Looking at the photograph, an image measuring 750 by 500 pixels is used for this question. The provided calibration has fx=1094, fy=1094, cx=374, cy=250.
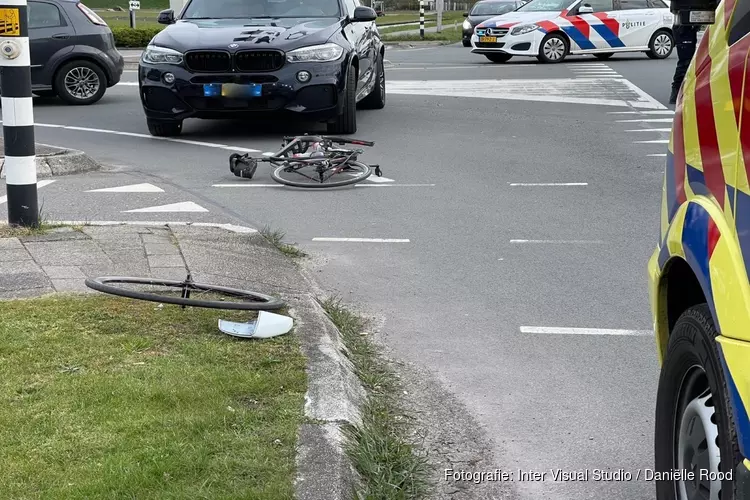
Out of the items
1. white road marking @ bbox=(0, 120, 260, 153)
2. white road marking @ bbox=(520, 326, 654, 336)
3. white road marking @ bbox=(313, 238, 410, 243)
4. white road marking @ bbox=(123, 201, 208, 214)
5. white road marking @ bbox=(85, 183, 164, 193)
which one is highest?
white road marking @ bbox=(520, 326, 654, 336)

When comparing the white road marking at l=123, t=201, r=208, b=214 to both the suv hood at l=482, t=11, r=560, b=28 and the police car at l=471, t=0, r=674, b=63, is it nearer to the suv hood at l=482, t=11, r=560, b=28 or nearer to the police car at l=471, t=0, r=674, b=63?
the police car at l=471, t=0, r=674, b=63

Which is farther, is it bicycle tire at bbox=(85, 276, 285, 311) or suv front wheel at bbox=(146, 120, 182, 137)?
suv front wheel at bbox=(146, 120, 182, 137)

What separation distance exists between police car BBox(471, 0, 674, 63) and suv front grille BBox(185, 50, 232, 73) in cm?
1422

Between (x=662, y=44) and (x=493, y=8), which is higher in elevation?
(x=493, y=8)

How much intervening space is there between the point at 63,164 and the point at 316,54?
9.39 ft

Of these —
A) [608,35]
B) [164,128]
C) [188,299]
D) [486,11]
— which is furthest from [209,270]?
[486,11]

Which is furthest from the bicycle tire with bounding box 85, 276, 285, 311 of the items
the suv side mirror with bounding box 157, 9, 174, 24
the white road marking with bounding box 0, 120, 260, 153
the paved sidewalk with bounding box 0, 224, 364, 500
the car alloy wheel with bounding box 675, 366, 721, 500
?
the suv side mirror with bounding box 157, 9, 174, 24

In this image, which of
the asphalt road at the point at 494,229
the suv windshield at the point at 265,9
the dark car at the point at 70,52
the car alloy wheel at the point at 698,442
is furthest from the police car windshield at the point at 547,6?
the car alloy wheel at the point at 698,442

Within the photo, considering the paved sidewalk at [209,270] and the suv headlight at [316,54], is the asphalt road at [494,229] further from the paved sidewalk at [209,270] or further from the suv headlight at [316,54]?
the suv headlight at [316,54]

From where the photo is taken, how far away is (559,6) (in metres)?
24.6

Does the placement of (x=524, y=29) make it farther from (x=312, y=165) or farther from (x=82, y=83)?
(x=312, y=165)

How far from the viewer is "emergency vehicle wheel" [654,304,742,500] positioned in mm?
2311

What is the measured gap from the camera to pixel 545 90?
17469 millimetres

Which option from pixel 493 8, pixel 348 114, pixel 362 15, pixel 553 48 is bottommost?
pixel 348 114
